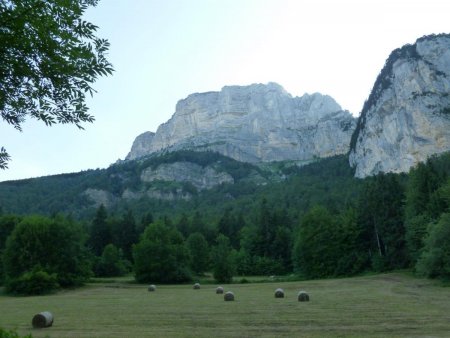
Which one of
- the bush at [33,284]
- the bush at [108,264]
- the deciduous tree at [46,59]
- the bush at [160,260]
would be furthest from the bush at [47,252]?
the deciduous tree at [46,59]

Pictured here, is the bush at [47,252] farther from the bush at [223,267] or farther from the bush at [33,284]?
the bush at [223,267]

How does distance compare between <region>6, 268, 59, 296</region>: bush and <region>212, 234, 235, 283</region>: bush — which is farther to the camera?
<region>212, 234, 235, 283</region>: bush

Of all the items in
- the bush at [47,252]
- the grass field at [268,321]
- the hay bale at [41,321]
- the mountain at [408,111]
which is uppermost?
the mountain at [408,111]

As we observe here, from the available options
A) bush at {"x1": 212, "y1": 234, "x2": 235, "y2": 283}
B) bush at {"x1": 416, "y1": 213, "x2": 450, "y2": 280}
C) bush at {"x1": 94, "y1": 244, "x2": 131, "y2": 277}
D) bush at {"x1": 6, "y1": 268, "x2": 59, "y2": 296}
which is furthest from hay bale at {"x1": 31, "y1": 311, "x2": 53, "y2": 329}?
bush at {"x1": 94, "y1": 244, "x2": 131, "y2": 277}

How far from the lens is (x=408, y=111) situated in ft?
429

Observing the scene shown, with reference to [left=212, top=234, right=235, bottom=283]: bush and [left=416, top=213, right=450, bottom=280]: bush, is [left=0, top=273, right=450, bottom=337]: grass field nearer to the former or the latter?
[left=416, top=213, right=450, bottom=280]: bush

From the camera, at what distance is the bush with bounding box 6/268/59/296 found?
158 feet

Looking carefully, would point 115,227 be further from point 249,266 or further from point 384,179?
point 384,179

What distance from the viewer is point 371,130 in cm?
14550

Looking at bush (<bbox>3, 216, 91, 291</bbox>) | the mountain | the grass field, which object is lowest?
the grass field

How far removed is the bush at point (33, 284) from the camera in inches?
1892

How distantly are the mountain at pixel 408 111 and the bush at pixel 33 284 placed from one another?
3755 inches

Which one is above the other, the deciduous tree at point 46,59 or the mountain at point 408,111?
the mountain at point 408,111

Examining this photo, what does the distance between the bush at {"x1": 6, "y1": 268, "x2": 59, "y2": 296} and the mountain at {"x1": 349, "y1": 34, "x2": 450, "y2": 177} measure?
313 ft
